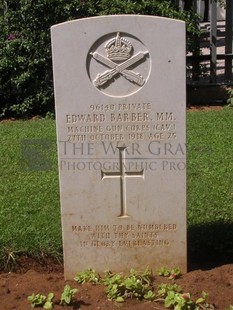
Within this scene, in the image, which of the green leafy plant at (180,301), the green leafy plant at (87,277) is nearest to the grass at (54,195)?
the green leafy plant at (87,277)

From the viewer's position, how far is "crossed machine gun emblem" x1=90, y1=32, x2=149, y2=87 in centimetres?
381

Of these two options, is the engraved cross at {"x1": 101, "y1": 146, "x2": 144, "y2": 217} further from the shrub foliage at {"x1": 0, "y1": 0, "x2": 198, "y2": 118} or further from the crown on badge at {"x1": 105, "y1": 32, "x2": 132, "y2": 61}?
the shrub foliage at {"x1": 0, "y1": 0, "x2": 198, "y2": 118}

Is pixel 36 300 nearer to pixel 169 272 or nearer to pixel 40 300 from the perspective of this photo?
pixel 40 300

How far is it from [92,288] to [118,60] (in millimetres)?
1496

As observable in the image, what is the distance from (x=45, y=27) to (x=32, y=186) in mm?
4797

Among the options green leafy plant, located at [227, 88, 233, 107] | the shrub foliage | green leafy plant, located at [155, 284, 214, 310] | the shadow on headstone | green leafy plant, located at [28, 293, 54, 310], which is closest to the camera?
green leafy plant, located at [155, 284, 214, 310]

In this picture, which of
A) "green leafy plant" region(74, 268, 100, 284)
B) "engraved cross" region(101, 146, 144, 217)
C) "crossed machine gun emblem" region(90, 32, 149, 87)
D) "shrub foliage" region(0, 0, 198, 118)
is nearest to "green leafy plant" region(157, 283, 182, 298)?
"green leafy plant" region(74, 268, 100, 284)

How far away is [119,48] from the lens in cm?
381

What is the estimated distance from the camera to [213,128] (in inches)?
333

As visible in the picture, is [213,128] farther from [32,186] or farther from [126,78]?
[126,78]

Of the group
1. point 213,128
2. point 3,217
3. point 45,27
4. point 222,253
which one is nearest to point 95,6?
point 45,27

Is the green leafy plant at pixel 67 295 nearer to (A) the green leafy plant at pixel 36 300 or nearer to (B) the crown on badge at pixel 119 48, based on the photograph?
(A) the green leafy plant at pixel 36 300

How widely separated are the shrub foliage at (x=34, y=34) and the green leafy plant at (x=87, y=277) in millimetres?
6420

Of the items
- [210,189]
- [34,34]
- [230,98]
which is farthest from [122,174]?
[230,98]
